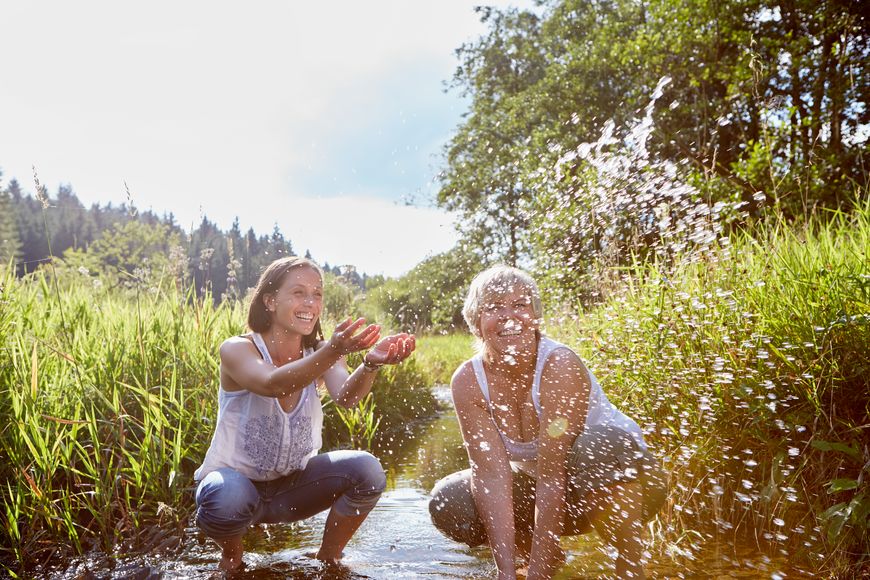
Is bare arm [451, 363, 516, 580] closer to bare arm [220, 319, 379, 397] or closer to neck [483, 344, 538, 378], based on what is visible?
neck [483, 344, 538, 378]

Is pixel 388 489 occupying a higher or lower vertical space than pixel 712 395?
lower

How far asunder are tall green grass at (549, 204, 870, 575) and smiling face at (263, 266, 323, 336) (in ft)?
6.96

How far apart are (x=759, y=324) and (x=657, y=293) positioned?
0.86 meters

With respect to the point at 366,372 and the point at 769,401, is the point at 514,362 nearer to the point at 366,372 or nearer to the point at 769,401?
the point at 366,372

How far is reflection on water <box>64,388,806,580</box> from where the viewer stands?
2994 mm

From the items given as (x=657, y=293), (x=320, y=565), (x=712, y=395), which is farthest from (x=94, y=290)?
(x=712, y=395)

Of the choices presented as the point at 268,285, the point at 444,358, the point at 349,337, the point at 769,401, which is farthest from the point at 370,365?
the point at 444,358

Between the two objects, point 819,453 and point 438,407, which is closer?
point 819,453

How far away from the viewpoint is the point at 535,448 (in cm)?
297

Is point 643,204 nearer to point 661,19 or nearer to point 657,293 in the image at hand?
point 657,293

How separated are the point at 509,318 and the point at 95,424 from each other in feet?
7.81

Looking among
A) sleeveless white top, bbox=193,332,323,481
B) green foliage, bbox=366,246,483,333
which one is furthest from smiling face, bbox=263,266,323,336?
green foliage, bbox=366,246,483,333

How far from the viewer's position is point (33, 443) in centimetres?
329

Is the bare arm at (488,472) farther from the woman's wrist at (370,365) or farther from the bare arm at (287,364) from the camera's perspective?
the bare arm at (287,364)
